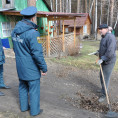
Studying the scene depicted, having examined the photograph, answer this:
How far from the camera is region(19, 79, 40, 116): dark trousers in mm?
2947

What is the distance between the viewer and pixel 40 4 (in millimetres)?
14242

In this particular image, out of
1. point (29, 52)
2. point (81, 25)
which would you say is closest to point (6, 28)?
point (29, 52)

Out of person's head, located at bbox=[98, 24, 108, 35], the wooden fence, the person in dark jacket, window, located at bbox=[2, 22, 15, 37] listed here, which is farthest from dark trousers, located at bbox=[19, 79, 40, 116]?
window, located at bbox=[2, 22, 15, 37]

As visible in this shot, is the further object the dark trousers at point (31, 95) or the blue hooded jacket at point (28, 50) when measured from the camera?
the dark trousers at point (31, 95)

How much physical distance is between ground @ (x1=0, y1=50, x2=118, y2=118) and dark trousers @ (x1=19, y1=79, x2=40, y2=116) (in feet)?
0.49

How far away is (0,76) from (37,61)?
85.9 inches

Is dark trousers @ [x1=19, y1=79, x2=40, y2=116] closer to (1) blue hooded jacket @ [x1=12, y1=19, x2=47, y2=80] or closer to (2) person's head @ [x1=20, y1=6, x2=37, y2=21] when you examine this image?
(1) blue hooded jacket @ [x1=12, y1=19, x2=47, y2=80]

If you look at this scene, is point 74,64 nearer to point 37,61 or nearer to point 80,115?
point 80,115

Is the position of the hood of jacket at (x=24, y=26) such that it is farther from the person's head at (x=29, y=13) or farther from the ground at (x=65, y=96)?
the ground at (x=65, y=96)

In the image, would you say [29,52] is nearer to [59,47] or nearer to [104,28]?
[104,28]

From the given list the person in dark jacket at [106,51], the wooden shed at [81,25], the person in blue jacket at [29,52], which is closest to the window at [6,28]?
the person in dark jacket at [106,51]

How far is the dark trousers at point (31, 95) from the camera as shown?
2.95 metres

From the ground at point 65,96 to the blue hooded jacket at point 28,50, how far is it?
0.96 metres

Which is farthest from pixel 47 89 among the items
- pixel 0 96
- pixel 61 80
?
pixel 0 96
